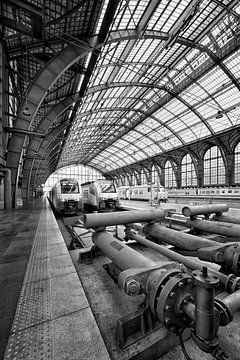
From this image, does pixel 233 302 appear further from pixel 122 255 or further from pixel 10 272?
pixel 10 272

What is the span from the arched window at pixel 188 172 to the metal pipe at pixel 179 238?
3037cm

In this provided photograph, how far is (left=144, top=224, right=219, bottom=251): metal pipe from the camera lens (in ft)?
10.8

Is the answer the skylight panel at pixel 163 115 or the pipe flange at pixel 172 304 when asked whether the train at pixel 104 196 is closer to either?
the pipe flange at pixel 172 304

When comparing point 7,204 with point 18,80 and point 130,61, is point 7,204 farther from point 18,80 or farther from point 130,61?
point 130,61

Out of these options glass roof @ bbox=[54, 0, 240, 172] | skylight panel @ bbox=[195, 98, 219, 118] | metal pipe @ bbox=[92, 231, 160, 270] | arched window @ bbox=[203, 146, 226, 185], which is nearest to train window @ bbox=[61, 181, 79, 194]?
glass roof @ bbox=[54, 0, 240, 172]

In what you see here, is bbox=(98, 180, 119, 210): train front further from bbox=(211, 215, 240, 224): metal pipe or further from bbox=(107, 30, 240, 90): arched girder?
bbox=(107, 30, 240, 90): arched girder

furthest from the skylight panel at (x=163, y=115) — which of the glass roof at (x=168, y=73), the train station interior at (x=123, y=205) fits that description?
the train station interior at (x=123, y=205)

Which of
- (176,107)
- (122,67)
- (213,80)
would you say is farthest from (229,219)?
(176,107)

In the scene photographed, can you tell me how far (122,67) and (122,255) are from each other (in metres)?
20.0

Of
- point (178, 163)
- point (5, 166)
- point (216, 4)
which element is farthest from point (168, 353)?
point (178, 163)

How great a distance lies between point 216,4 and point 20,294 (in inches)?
788

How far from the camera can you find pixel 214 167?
2811 cm

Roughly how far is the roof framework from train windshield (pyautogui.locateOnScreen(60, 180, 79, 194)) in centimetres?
362

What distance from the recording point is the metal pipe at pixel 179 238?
3.28m
